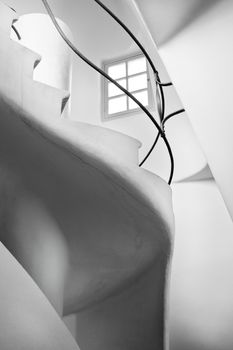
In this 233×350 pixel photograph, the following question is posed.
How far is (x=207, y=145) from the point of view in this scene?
1963mm

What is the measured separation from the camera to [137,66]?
450 centimetres

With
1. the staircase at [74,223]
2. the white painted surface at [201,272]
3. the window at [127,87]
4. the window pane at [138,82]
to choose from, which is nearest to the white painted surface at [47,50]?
the staircase at [74,223]

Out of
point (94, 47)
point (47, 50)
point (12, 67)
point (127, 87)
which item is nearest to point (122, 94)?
point (127, 87)

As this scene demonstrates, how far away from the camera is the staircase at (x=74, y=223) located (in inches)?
65.3

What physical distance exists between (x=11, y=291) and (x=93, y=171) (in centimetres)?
59

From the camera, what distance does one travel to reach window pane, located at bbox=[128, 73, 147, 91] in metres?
4.42

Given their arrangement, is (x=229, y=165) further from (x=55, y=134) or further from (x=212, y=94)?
(x=55, y=134)

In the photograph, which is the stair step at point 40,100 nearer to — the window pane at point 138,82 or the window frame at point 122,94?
the window frame at point 122,94

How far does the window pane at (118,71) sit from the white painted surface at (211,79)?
2530 millimetres

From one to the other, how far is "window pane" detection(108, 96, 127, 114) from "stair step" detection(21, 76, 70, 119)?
2.58 m

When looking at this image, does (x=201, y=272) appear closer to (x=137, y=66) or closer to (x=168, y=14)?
(x=168, y=14)

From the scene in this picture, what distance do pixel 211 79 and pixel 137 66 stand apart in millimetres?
2713

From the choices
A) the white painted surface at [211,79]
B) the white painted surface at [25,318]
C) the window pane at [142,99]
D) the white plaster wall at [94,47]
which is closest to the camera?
the white painted surface at [25,318]

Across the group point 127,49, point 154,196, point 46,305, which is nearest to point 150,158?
point 127,49
